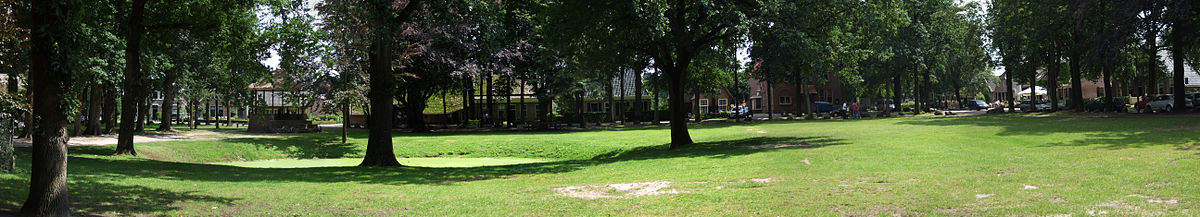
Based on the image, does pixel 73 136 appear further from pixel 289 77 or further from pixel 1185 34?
pixel 1185 34

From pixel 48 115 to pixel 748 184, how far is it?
1010 centimetres

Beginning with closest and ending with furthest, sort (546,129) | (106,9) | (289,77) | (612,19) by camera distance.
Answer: (106,9)
(612,19)
(289,77)
(546,129)

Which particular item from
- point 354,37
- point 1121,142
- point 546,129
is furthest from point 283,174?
point 546,129

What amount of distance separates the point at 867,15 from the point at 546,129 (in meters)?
25.8

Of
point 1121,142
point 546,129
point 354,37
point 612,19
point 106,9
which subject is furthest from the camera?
point 546,129

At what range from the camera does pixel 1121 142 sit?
19.2m

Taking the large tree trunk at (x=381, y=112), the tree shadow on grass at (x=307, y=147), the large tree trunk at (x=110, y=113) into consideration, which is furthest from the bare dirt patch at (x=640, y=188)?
the large tree trunk at (x=110, y=113)

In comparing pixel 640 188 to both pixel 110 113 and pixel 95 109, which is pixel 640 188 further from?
pixel 110 113

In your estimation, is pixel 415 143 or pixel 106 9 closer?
pixel 106 9

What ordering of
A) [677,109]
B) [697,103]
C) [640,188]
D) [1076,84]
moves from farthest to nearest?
1. [697,103]
2. [1076,84]
3. [677,109]
4. [640,188]

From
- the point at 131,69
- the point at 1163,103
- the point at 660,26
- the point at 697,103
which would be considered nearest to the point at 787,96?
the point at 697,103

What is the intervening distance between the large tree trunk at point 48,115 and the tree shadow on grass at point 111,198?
61 centimetres

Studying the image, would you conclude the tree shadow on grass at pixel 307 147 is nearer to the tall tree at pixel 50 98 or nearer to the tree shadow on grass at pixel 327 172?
the tree shadow on grass at pixel 327 172

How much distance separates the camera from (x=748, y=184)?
1302 centimetres
